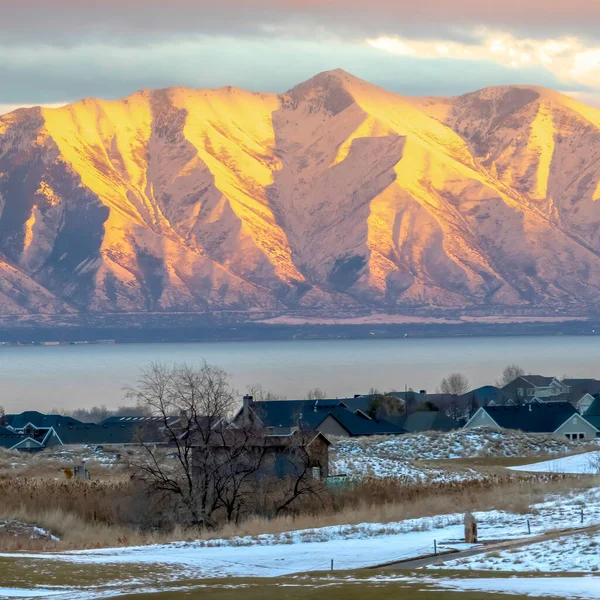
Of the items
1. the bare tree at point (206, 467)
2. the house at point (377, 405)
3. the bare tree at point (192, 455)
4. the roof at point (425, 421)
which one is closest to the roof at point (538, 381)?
the house at point (377, 405)

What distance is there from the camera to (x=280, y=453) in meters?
52.2

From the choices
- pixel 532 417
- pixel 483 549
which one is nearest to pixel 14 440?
pixel 532 417

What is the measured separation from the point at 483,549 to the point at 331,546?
4546 mm

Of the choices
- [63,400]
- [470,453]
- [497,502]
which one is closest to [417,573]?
[497,502]

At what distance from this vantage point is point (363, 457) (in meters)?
72.6

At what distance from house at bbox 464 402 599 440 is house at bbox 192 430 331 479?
147ft

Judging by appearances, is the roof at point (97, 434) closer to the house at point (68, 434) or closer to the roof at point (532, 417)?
the house at point (68, 434)

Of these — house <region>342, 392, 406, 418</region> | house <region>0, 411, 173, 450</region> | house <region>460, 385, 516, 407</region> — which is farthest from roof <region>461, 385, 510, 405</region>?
house <region>0, 411, 173, 450</region>

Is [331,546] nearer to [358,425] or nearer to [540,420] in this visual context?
[358,425]

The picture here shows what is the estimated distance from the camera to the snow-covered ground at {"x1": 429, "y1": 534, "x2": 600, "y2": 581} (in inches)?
1047

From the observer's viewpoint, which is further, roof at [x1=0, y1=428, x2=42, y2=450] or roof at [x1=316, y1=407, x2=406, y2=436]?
roof at [x1=0, y1=428, x2=42, y2=450]

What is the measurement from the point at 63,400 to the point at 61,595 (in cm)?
17436

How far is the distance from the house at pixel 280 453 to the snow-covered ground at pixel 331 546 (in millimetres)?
9925

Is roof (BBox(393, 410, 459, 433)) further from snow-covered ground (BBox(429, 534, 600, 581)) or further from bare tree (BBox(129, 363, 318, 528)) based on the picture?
snow-covered ground (BBox(429, 534, 600, 581))
